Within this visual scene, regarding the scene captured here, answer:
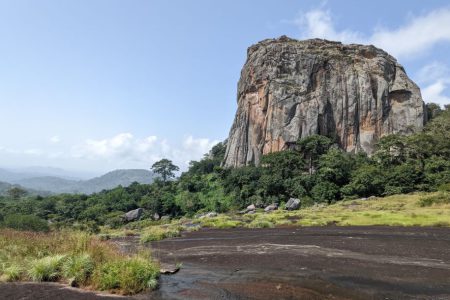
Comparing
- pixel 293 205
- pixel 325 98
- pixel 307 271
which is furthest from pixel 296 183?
pixel 307 271

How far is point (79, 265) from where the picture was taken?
12734 mm

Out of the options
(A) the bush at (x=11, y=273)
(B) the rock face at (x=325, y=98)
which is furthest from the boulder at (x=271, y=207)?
(A) the bush at (x=11, y=273)

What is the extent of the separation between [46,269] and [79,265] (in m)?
1.17

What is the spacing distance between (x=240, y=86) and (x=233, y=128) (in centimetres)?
1099

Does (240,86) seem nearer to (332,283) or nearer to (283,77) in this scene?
(283,77)

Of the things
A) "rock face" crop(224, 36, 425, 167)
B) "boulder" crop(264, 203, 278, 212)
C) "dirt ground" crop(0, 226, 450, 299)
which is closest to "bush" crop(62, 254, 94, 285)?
"dirt ground" crop(0, 226, 450, 299)

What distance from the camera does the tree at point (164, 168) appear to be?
366 feet

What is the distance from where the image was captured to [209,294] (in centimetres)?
1177

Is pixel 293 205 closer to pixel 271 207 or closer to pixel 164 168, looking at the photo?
pixel 271 207

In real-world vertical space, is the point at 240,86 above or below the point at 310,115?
above

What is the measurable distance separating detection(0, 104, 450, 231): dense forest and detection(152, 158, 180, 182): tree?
87.6ft

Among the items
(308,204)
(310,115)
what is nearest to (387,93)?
(310,115)

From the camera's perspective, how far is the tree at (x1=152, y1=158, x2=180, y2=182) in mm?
111656

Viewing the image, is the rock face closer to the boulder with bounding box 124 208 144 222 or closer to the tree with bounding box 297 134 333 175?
the tree with bounding box 297 134 333 175
